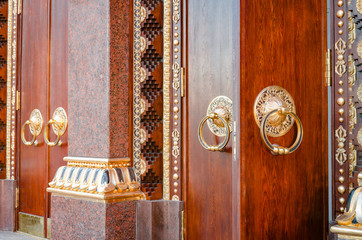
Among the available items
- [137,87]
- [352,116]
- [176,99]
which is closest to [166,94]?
[176,99]

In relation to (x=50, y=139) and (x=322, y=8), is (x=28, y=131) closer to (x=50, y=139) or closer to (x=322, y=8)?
(x=50, y=139)

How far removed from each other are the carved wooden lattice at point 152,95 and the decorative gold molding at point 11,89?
1.23m

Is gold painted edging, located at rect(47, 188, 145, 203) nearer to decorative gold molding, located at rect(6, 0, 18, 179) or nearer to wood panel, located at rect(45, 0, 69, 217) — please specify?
wood panel, located at rect(45, 0, 69, 217)

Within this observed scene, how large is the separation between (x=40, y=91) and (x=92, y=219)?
105 cm

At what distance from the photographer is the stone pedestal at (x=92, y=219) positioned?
1.77 m

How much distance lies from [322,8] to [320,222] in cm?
72

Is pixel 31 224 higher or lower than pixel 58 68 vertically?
lower

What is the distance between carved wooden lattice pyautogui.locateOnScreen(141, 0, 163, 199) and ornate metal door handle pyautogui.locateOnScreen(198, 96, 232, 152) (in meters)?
0.34

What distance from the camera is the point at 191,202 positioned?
1.76 metres

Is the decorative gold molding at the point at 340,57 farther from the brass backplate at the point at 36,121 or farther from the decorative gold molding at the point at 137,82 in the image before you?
the brass backplate at the point at 36,121

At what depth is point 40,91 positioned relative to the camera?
2.48 meters

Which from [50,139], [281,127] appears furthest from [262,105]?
[50,139]

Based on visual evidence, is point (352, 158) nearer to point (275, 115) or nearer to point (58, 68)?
point (275, 115)

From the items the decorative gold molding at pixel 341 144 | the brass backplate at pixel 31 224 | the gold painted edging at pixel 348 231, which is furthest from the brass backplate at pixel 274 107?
the brass backplate at pixel 31 224
